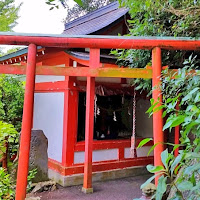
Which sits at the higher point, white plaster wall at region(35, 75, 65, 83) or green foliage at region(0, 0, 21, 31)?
green foliage at region(0, 0, 21, 31)

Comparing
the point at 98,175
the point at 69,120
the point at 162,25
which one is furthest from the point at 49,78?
the point at 162,25

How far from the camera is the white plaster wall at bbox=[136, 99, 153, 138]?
267 inches

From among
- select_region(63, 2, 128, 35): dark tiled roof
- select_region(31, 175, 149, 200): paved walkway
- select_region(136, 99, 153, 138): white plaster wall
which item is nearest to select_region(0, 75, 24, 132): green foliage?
select_region(63, 2, 128, 35): dark tiled roof

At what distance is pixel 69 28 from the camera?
8297 millimetres

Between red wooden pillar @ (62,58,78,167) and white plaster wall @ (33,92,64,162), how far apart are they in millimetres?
234

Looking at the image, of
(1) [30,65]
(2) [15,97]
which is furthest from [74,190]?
(2) [15,97]

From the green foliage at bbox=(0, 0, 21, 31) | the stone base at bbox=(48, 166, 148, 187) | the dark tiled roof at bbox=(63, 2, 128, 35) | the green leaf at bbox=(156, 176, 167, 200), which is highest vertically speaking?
the green foliage at bbox=(0, 0, 21, 31)

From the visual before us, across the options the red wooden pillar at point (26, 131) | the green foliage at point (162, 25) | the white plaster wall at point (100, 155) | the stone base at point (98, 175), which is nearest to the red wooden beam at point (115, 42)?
the red wooden pillar at point (26, 131)

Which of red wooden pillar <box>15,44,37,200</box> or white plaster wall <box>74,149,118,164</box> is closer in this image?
red wooden pillar <box>15,44,37,200</box>

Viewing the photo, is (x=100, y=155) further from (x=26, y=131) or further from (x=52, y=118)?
(x=26, y=131)

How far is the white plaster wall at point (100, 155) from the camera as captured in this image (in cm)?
524

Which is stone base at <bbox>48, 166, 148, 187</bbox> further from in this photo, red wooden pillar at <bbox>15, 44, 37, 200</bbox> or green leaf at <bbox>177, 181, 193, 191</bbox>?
green leaf at <bbox>177, 181, 193, 191</bbox>

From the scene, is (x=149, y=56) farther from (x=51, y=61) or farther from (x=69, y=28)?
(x=69, y=28)

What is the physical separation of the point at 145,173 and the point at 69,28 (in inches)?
219
